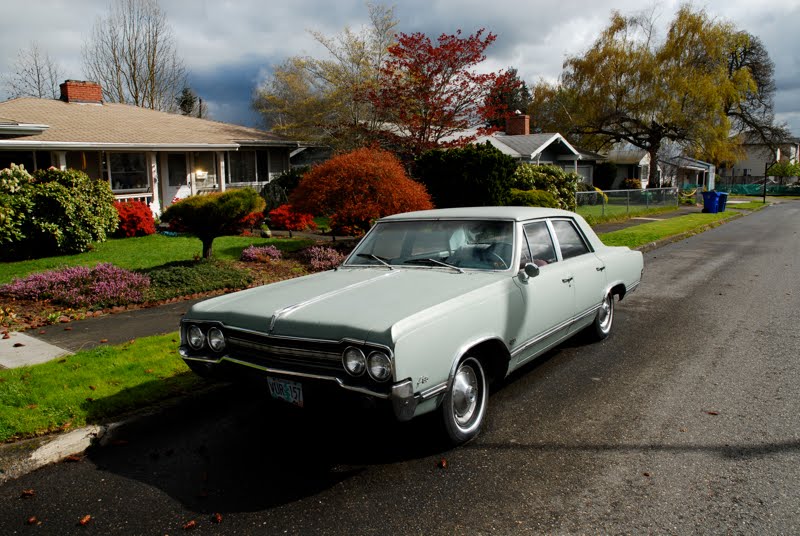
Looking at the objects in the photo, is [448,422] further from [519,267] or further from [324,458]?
[519,267]

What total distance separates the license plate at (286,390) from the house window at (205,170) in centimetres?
1976

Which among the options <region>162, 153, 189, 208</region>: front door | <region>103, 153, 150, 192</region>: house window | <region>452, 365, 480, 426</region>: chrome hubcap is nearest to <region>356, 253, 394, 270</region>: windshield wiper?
<region>452, 365, 480, 426</region>: chrome hubcap

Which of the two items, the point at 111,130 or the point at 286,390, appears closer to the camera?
the point at 286,390

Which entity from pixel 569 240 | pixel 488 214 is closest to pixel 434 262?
pixel 488 214

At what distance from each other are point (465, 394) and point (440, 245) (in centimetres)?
154

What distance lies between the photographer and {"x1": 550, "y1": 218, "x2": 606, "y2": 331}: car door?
219 inches

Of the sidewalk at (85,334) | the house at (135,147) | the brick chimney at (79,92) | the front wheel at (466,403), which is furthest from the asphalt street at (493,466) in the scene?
the brick chimney at (79,92)

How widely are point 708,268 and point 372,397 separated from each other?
11.0 m

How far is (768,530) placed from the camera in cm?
300

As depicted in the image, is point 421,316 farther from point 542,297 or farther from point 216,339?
point 542,297

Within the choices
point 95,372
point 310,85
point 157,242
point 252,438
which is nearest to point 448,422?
point 252,438

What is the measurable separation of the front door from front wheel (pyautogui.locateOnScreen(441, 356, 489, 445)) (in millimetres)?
19134

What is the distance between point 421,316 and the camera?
143 inches

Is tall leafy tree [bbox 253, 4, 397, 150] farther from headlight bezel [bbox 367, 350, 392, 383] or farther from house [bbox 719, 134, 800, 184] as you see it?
house [bbox 719, 134, 800, 184]
